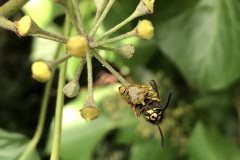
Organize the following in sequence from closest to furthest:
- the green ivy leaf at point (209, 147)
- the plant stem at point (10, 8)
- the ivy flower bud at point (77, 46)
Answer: the ivy flower bud at point (77, 46) < the plant stem at point (10, 8) < the green ivy leaf at point (209, 147)

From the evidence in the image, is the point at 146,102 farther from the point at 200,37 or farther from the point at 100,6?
the point at 200,37

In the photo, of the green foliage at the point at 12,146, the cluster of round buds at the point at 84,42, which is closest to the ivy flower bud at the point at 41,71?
the cluster of round buds at the point at 84,42

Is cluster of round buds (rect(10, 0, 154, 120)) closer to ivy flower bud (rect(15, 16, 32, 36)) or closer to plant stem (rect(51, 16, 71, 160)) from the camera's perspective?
ivy flower bud (rect(15, 16, 32, 36))

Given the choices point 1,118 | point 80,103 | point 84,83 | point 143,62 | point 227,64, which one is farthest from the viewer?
point 1,118

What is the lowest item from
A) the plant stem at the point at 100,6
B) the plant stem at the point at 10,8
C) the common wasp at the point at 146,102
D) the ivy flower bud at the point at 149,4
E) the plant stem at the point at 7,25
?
the common wasp at the point at 146,102

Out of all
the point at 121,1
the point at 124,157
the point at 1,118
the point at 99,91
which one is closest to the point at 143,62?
the point at 121,1

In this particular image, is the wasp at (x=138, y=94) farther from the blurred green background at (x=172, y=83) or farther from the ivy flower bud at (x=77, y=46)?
the blurred green background at (x=172, y=83)

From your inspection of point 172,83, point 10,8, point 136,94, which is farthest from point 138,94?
point 172,83

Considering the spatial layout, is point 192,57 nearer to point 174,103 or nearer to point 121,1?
point 121,1
